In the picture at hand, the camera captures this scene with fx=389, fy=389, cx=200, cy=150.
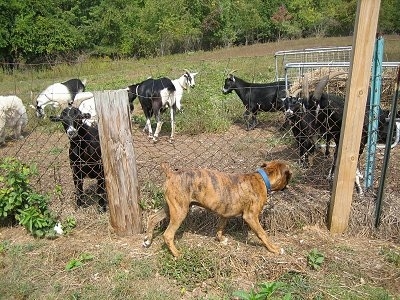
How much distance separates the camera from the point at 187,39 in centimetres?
3697

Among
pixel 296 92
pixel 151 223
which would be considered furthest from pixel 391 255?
pixel 296 92

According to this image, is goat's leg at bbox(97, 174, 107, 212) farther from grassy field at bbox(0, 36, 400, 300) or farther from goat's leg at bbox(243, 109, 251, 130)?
goat's leg at bbox(243, 109, 251, 130)

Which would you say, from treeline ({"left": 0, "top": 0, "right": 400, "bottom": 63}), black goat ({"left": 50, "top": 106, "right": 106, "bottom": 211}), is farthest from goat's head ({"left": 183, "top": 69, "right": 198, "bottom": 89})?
treeline ({"left": 0, "top": 0, "right": 400, "bottom": 63})

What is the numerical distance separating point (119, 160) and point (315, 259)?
6.47 feet

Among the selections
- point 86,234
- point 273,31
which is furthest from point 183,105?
point 273,31

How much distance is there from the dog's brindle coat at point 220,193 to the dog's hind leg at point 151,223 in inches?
7.8

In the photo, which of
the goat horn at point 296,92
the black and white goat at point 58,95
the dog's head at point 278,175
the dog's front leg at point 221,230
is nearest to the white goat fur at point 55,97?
the black and white goat at point 58,95

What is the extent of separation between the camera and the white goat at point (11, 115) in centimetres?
838

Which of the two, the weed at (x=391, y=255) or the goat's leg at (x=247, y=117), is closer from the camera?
the weed at (x=391, y=255)

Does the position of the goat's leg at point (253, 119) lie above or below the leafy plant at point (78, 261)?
above

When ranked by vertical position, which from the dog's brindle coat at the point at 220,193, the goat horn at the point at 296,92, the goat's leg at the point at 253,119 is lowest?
the goat's leg at the point at 253,119

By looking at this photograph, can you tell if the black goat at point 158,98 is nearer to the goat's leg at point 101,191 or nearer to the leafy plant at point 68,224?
the goat's leg at point 101,191

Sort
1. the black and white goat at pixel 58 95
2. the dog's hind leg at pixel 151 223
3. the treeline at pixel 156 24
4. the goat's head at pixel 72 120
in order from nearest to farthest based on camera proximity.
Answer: the dog's hind leg at pixel 151 223
the goat's head at pixel 72 120
the black and white goat at pixel 58 95
the treeline at pixel 156 24

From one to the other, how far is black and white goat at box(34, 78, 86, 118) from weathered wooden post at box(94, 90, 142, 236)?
7450mm
